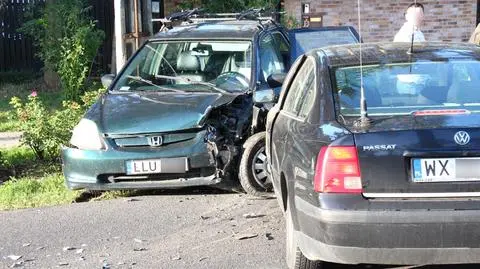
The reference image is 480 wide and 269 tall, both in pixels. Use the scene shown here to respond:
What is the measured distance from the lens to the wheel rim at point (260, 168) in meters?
6.78

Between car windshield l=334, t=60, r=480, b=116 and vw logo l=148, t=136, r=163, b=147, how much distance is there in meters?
2.44

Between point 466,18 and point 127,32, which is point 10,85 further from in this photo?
point 466,18

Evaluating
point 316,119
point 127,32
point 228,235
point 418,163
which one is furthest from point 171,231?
point 127,32

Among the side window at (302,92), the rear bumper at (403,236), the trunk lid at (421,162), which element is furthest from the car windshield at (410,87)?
the rear bumper at (403,236)

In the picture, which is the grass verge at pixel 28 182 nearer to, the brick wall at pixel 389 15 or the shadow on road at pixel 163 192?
the shadow on road at pixel 163 192

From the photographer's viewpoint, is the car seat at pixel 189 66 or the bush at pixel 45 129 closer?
the car seat at pixel 189 66

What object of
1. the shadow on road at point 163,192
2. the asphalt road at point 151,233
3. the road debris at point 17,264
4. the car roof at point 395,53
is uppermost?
the car roof at point 395,53

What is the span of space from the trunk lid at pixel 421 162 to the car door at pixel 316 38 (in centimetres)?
481

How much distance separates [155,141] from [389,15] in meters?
10.1

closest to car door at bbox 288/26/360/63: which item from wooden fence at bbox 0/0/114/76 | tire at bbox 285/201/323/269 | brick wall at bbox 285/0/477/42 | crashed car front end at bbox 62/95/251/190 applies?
crashed car front end at bbox 62/95/251/190

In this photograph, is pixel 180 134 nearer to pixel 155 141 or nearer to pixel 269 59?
pixel 155 141

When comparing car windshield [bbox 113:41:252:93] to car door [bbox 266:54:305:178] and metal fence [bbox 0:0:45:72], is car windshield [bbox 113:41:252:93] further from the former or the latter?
metal fence [bbox 0:0:45:72]

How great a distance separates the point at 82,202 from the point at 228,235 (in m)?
2.03

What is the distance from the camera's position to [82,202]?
23.5 ft
